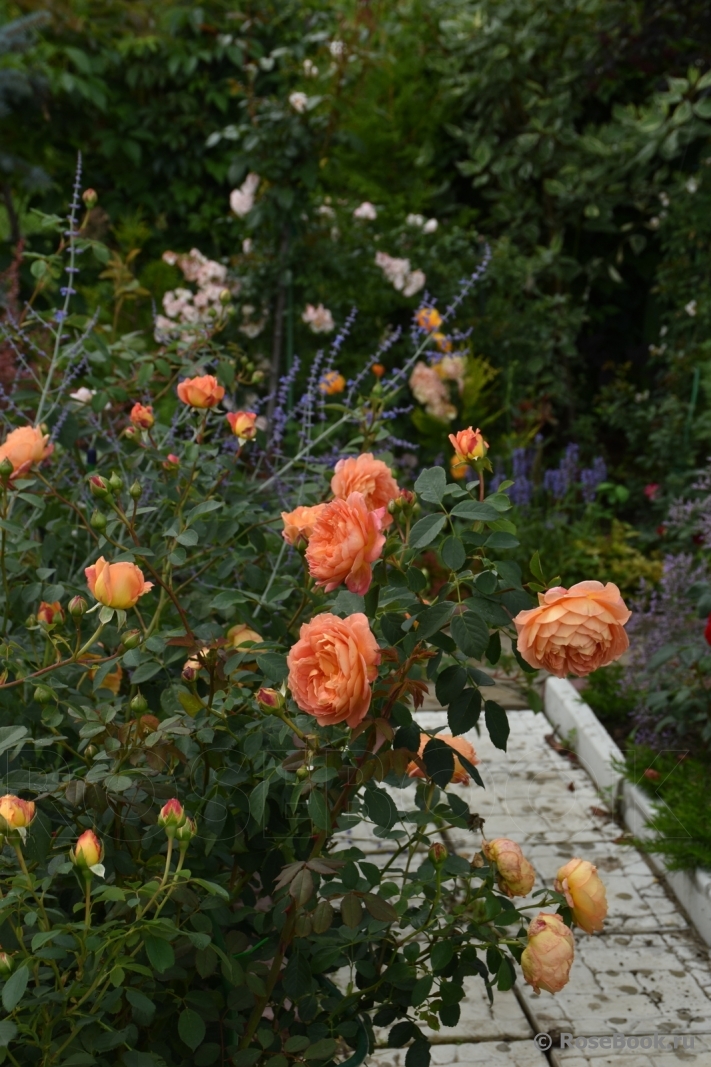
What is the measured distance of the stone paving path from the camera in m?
1.87

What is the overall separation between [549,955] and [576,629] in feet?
1.51

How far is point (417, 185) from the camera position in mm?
5418

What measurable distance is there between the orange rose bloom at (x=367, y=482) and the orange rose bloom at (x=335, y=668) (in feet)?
0.94

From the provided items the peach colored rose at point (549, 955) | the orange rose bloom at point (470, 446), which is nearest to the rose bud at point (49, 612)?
the orange rose bloom at point (470, 446)

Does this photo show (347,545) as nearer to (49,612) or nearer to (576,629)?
(576,629)

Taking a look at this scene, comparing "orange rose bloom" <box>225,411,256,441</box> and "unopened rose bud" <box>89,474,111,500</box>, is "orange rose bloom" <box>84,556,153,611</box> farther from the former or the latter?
"orange rose bloom" <box>225,411,256,441</box>

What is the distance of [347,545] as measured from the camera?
1.14 meters

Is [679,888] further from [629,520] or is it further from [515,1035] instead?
[629,520]

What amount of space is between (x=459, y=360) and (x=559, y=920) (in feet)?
10.8

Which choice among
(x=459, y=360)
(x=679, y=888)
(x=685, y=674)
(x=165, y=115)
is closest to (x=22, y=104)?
(x=165, y=115)

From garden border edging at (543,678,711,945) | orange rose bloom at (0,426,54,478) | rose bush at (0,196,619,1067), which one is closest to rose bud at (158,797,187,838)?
rose bush at (0,196,619,1067)

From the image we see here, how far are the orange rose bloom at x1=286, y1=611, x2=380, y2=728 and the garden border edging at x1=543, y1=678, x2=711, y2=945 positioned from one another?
144 cm

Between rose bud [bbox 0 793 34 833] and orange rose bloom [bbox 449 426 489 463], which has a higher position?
orange rose bloom [bbox 449 426 489 463]

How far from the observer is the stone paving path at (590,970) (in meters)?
1.87
